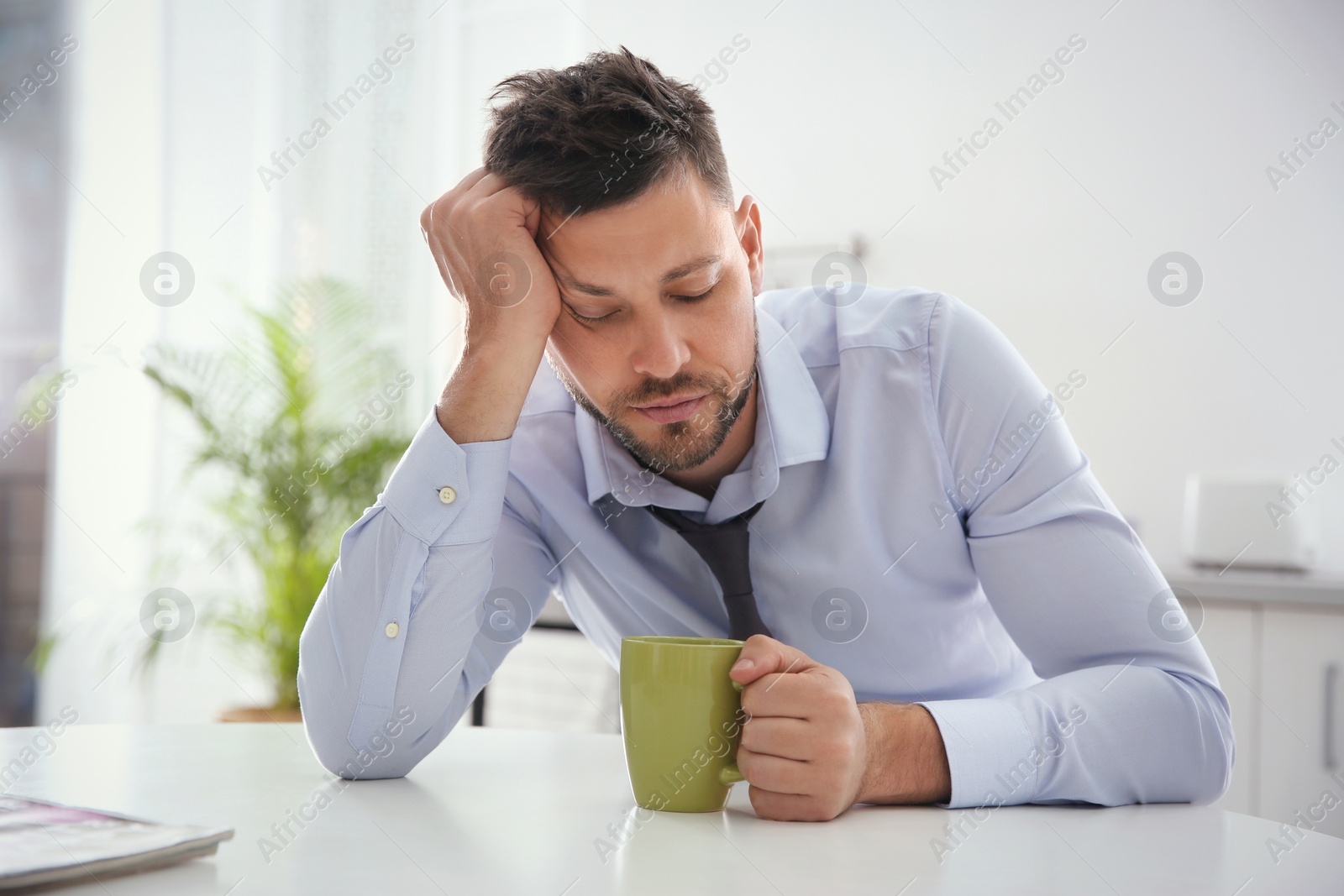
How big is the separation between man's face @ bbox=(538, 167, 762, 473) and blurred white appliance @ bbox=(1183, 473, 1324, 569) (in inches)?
69.4

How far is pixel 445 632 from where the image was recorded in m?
1.11

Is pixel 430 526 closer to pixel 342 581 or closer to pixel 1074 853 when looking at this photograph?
pixel 342 581

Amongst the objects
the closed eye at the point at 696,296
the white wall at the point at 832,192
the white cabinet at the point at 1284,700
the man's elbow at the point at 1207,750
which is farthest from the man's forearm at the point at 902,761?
the white wall at the point at 832,192

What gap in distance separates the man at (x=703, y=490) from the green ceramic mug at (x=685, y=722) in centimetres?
21

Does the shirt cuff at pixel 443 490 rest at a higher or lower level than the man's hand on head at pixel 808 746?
higher

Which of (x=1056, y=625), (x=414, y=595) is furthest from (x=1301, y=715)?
(x=414, y=595)

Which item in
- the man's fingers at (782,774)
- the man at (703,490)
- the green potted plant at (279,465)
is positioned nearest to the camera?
the man's fingers at (782,774)

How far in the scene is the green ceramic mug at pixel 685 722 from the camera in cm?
81

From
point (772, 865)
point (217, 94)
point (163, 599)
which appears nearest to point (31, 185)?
point (217, 94)

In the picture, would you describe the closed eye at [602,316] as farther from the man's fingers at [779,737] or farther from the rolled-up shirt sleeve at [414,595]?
the man's fingers at [779,737]

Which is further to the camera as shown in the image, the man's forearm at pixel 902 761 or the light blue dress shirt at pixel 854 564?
the light blue dress shirt at pixel 854 564

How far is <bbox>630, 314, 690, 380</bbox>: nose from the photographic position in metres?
1.12

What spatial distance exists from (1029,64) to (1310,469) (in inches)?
51.5

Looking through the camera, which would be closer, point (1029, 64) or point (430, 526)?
point (430, 526)
